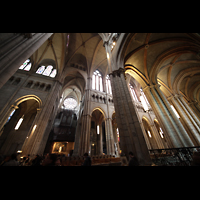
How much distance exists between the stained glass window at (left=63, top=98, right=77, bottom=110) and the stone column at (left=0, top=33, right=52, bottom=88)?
63.4 ft

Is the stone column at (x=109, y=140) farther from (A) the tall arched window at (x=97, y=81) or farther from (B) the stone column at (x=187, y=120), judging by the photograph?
(B) the stone column at (x=187, y=120)

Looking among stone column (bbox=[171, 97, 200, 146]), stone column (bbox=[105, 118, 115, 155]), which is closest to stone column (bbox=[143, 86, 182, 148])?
stone column (bbox=[171, 97, 200, 146])

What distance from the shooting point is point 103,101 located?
14398mm

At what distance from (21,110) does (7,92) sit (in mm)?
5991

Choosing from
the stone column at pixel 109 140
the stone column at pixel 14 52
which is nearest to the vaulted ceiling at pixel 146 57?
the stone column at pixel 14 52

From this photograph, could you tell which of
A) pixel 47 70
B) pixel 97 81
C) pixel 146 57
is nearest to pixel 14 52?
pixel 47 70

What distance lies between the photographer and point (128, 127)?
438 cm

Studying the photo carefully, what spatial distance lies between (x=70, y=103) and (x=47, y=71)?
11917mm

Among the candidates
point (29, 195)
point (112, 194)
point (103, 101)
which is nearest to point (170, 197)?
point (112, 194)

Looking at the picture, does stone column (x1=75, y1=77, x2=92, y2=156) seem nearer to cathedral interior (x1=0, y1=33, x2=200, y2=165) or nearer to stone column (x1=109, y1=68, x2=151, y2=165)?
cathedral interior (x1=0, y1=33, x2=200, y2=165)

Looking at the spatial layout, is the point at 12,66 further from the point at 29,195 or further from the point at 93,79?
the point at 93,79

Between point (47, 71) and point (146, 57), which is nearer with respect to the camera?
point (146, 57)

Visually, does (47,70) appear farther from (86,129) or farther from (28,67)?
(86,129)

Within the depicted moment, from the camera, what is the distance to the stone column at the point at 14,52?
11.5 ft
